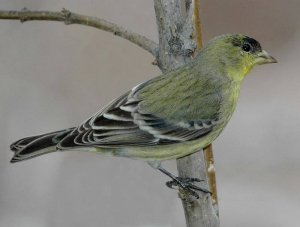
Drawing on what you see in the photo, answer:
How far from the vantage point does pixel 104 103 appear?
5391 mm

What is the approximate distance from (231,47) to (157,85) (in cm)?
37

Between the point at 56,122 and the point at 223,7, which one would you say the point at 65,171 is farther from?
the point at 223,7

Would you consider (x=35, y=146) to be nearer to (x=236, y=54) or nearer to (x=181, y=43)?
(x=181, y=43)

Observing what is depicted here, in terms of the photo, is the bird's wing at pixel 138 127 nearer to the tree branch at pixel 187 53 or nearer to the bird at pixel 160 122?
the bird at pixel 160 122

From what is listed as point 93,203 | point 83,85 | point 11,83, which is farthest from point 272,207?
point 11,83

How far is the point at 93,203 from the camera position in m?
5.11

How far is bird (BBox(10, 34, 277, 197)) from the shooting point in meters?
3.18

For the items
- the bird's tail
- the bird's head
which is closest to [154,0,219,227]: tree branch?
the bird's head

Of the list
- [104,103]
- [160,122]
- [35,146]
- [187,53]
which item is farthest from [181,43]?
[104,103]

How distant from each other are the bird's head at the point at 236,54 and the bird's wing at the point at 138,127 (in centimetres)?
28

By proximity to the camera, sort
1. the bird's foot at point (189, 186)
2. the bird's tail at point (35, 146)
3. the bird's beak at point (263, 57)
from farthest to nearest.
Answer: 1. the bird's beak at point (263, 57)
2. the bird's tail at point (35, 146)
3. the bird's foot at point (189, 186)

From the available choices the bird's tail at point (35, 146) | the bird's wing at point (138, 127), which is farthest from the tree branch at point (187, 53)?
the bird's tail at point (35, 146)

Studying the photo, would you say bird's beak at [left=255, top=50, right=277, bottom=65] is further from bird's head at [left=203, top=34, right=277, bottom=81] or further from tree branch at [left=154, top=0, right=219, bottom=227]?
tree branch at [left=154, top=0, right=219, bottom=227]

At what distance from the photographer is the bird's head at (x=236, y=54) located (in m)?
3.43
